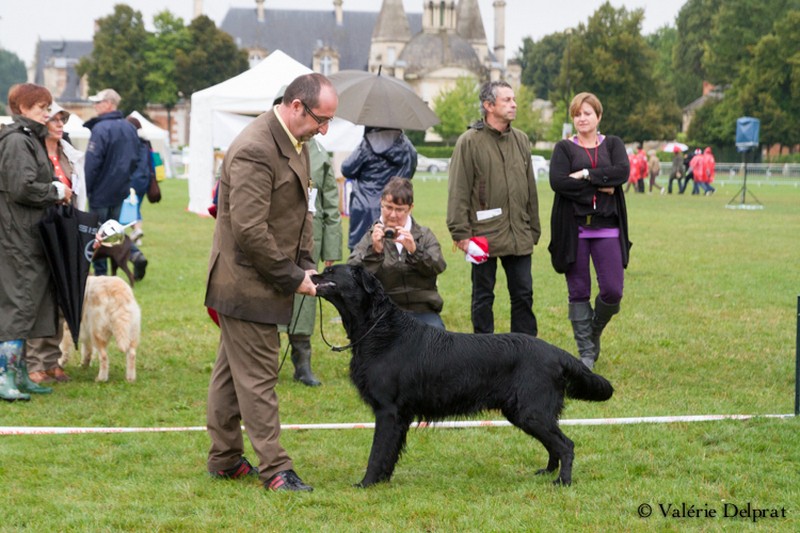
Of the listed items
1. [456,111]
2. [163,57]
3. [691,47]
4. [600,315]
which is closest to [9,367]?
[600,315]

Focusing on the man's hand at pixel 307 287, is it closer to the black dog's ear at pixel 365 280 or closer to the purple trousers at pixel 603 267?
the black dog's ear at pixel 365 280

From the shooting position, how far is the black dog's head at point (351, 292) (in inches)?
191

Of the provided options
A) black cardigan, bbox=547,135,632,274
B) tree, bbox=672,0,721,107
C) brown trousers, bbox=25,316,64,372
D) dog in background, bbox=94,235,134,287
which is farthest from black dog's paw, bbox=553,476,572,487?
tree, bbox=672,0,721,107

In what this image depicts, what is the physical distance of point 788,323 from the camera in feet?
32.6

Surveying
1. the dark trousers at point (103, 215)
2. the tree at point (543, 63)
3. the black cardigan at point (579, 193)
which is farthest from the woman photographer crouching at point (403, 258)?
Result: the tree at point (543, 63)

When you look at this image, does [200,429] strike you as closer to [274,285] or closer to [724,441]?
[274,285]

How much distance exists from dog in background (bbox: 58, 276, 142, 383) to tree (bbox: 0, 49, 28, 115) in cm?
Answer: 16395

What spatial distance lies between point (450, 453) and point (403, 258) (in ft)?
5.05

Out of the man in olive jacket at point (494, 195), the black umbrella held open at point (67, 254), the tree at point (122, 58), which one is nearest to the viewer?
the black umbrella held open at point (67, 254)

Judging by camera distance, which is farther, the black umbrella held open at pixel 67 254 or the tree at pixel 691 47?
the tree at pixel 691 47

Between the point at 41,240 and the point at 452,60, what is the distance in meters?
107

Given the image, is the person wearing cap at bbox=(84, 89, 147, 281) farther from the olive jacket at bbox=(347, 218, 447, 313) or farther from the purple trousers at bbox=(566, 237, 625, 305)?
the purple trousers at bbox=(566, 237, 625, 305)

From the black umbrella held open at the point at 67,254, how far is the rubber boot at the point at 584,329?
3722 millimetres

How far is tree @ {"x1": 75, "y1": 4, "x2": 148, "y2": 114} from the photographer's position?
→ 82500mm
